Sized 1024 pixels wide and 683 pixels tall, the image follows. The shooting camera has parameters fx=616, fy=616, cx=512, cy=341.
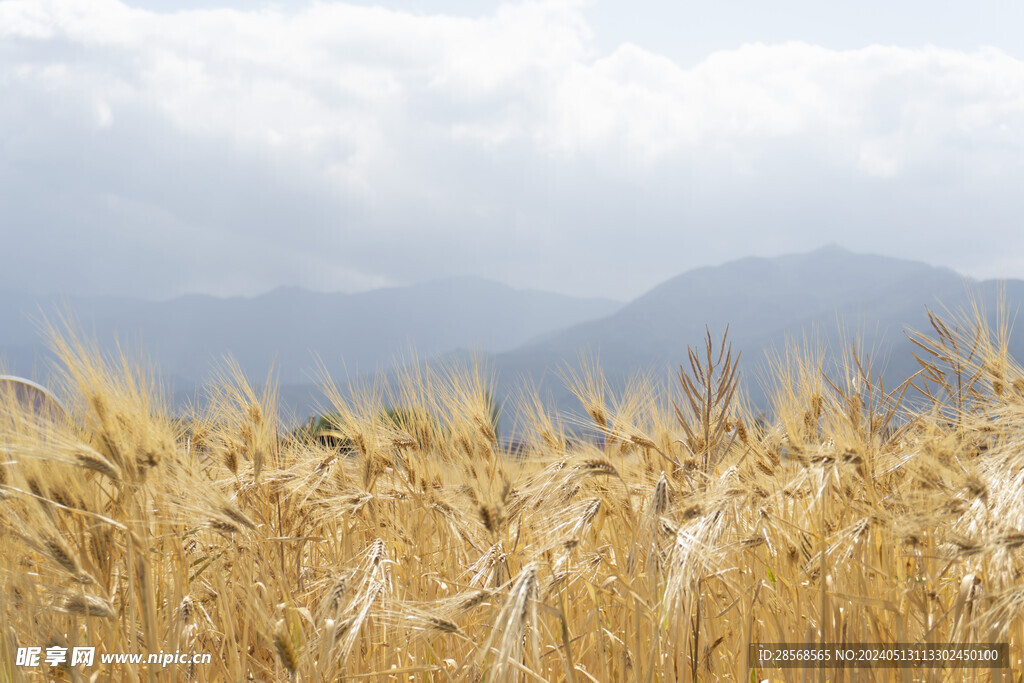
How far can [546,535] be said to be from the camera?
1695mm

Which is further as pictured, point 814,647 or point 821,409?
point 821,409

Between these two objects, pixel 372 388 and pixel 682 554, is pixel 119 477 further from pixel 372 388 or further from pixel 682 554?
pixel 372 388

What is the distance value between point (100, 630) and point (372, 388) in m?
1.46

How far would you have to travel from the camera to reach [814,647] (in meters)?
1.49

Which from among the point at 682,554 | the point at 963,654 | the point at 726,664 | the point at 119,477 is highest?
the point at 119,477

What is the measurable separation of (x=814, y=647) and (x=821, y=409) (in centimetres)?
106

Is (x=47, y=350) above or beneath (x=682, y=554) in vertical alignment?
above

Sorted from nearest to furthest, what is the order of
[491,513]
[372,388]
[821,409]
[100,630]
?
[491,513] → [100,630] → [821,409] → [372,388]

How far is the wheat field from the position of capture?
138 centimetres

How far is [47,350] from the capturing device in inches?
76.5

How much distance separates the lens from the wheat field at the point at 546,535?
1.38 meters

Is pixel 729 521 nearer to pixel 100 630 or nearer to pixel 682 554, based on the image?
pixel 682 554

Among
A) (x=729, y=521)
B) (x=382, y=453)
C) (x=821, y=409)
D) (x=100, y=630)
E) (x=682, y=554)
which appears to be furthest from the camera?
(x=382, y=453)

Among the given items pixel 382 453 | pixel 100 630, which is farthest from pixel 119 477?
pixel 382 453
